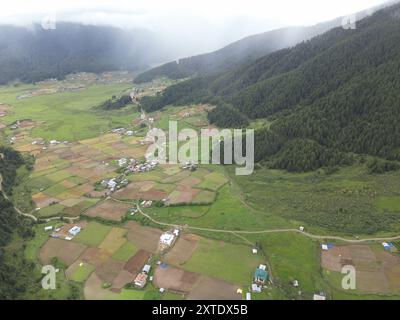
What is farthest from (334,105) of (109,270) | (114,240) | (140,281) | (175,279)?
(109,270)

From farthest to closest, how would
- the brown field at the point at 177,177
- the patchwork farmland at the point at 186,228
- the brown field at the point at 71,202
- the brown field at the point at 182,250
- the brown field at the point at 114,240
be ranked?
the brown field at the point at 177,177 < the brown field at the point at 71,202 < the brown field at the point at 114,240 < the brown field at the point at 182,250 < the patchwork farmland at the point at 186,228

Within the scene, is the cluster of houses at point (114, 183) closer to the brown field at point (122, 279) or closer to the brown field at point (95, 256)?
the brown field at point (95, 256)

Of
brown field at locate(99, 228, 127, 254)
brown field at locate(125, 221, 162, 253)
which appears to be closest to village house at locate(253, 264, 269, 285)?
brown field at locate(125, 221, 162, 253)

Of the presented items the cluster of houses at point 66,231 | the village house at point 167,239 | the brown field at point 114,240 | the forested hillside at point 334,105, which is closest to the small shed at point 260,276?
the village house at point 167,239

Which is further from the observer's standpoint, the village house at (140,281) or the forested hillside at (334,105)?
the forested hillside at (334,105)

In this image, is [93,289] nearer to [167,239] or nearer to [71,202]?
[167,239]

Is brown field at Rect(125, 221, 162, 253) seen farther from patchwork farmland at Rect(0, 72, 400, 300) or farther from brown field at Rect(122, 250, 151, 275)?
brown field at Rect(122, 250, 151, 275)
